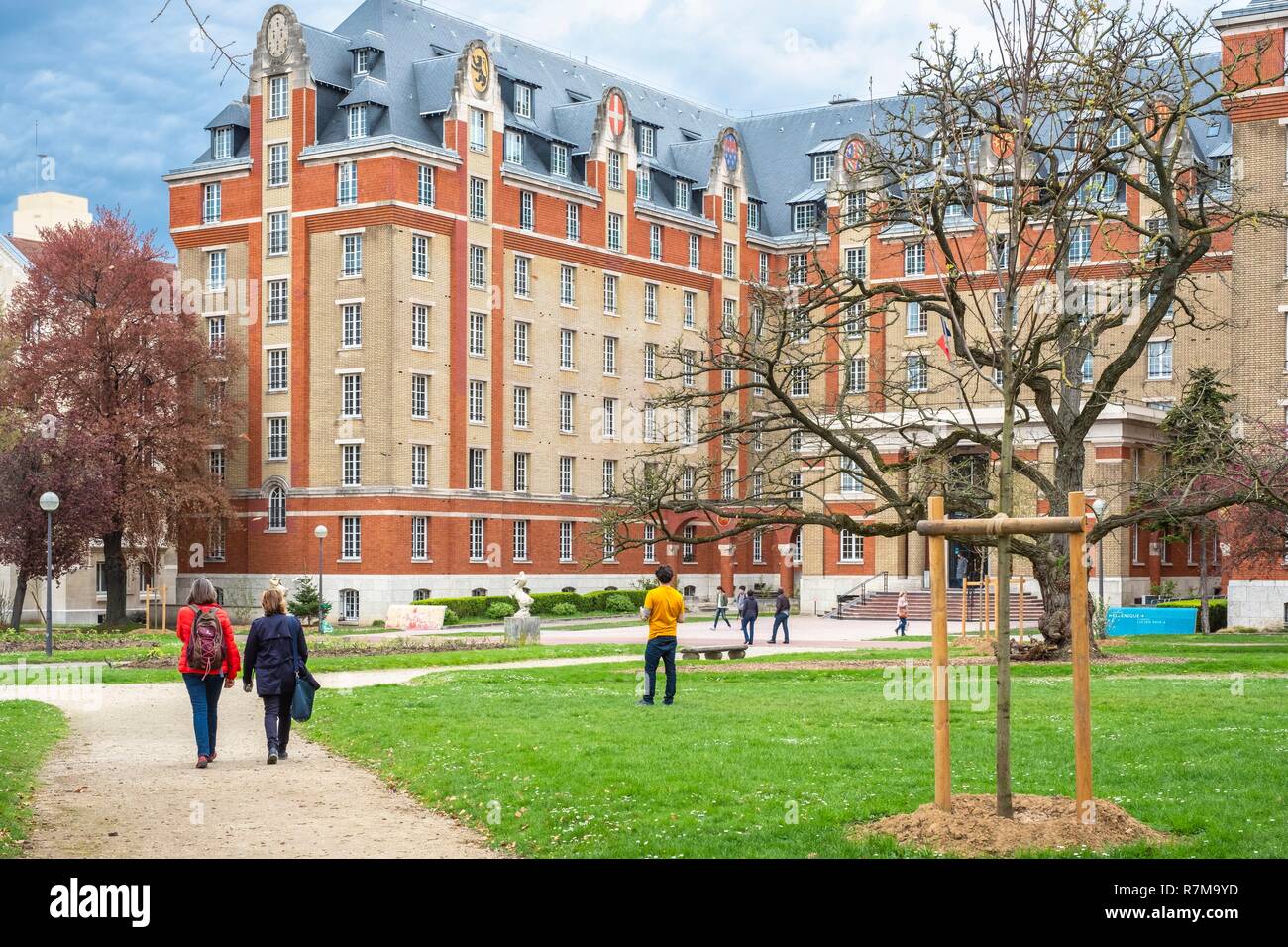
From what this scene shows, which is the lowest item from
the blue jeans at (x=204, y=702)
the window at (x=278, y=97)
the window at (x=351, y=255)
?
the blue jeans at (x=204, y=702)

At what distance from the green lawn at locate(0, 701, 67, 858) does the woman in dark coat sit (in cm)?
250

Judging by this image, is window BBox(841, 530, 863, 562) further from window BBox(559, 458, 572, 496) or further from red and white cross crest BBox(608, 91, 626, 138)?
red and white cross crest BBox(608, 91, 626, 138)

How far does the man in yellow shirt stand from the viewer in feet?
68.3

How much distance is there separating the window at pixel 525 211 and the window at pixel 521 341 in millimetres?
4385

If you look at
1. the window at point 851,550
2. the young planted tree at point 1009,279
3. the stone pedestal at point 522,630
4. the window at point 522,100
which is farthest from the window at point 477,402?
the young planted tree at point 1009,279

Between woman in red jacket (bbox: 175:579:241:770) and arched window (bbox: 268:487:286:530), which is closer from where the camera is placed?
woman in red jacket (bbox: 175:579:241:770)

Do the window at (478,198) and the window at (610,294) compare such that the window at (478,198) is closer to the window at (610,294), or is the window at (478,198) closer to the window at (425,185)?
the window at (425,185)

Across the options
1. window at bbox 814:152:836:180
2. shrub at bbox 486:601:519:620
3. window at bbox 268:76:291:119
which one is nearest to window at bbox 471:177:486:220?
window at bbox 268:76:291:119

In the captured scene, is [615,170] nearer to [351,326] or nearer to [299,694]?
[351,326]

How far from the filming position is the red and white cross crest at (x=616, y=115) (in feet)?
241
